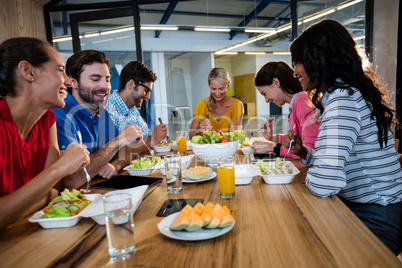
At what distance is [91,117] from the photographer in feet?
6.33

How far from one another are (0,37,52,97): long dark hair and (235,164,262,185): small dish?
1.06 meters

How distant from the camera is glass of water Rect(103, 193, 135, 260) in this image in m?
0.75

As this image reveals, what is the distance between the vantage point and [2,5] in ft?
11.6

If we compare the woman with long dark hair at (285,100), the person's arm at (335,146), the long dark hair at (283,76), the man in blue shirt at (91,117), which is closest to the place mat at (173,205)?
the person's arm at (335,146)

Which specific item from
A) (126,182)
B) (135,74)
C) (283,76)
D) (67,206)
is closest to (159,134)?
(135,74)

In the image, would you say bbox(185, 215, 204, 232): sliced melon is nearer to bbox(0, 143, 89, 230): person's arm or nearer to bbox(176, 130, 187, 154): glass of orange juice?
bbox(0, 143, 89, 230): person's arm

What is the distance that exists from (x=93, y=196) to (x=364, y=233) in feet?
3.30

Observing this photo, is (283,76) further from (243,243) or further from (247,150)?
(243,243)

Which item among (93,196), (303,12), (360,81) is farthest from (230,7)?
(93,196)

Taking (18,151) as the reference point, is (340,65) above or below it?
above

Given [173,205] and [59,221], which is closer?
[59,221]

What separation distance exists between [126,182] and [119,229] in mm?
711

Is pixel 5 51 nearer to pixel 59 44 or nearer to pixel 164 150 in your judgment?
pixel 164 150

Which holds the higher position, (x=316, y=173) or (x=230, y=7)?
(x=230, y=7)
